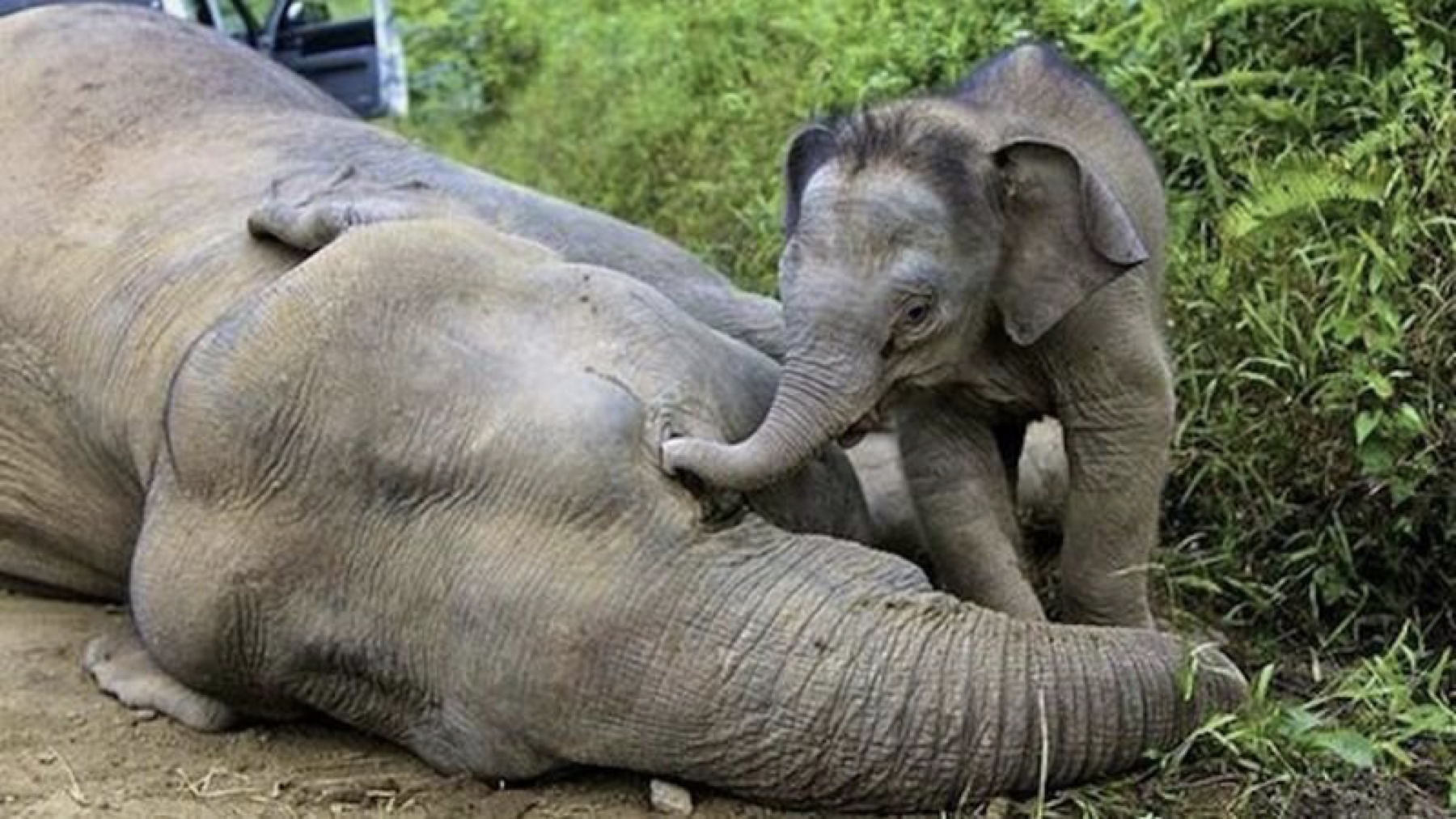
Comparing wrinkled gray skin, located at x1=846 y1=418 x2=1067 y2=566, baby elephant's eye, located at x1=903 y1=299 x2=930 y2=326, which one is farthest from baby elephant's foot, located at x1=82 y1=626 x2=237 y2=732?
baby elephant's eye, located at x1=903 y1=299 x2=930 y2=326

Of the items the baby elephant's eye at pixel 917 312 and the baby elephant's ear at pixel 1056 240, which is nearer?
the baby elephant's eye at pixel 917 312

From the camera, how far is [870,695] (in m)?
3.53

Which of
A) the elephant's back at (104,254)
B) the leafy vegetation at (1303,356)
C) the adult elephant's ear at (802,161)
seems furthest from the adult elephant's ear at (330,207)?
the leafy vegetation at (1303,356)

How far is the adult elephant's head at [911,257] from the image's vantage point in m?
3.59

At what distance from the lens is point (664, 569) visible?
361 centimetres

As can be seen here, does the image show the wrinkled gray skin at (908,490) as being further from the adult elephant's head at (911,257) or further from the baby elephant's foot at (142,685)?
the baby elephant's foot at (142,685)

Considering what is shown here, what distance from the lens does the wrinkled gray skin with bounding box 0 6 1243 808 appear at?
355 centimetres

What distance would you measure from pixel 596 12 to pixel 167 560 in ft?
18.0

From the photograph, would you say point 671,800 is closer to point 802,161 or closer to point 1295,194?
point 802,161

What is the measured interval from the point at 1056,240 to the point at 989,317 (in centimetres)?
16

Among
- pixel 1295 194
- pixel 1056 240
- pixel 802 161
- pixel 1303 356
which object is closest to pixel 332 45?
pixel 1295 194

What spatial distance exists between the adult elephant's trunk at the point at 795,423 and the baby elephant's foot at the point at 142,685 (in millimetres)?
987

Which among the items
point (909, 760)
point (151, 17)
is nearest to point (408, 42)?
point (151, 17)

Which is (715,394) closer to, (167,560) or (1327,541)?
(167,560)
